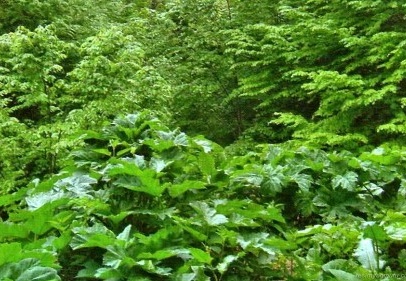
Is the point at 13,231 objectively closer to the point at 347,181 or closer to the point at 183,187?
the point at 183,187

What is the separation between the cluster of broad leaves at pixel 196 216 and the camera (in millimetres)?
1497

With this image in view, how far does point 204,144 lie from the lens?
93.8 inches

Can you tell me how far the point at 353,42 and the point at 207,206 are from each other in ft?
13.1

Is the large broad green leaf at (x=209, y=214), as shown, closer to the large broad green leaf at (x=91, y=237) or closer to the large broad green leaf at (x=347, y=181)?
the large broad green leaf at (x=91, y=237)

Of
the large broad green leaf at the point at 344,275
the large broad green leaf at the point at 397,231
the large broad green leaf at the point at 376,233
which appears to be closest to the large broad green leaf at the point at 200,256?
the large broad green leaf at the point at 344,275

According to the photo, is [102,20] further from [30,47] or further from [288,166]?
[288,166]

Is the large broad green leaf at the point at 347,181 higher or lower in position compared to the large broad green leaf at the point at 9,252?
lower

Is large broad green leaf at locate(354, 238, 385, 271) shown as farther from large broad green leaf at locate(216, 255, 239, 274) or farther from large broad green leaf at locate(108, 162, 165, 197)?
large broad green leaf at locate(108, 162, 165, 197)

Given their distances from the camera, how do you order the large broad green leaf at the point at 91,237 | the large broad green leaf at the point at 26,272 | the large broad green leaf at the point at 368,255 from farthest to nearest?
the large broad green leaf at the point at 368,255 < the large broad green leaf at the point at 91,237 < the large broad green leaf at the point at 26,272

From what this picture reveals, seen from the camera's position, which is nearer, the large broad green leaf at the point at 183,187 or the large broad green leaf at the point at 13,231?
the large broad green leaf at the point at 13,231

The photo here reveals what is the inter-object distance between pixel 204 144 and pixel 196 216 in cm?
65

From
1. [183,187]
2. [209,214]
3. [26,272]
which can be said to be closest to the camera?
[26,272]

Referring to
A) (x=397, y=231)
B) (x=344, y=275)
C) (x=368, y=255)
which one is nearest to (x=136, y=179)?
(x=344, y=275)

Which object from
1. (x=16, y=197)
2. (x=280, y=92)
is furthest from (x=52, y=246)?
(x=280, y=92)
